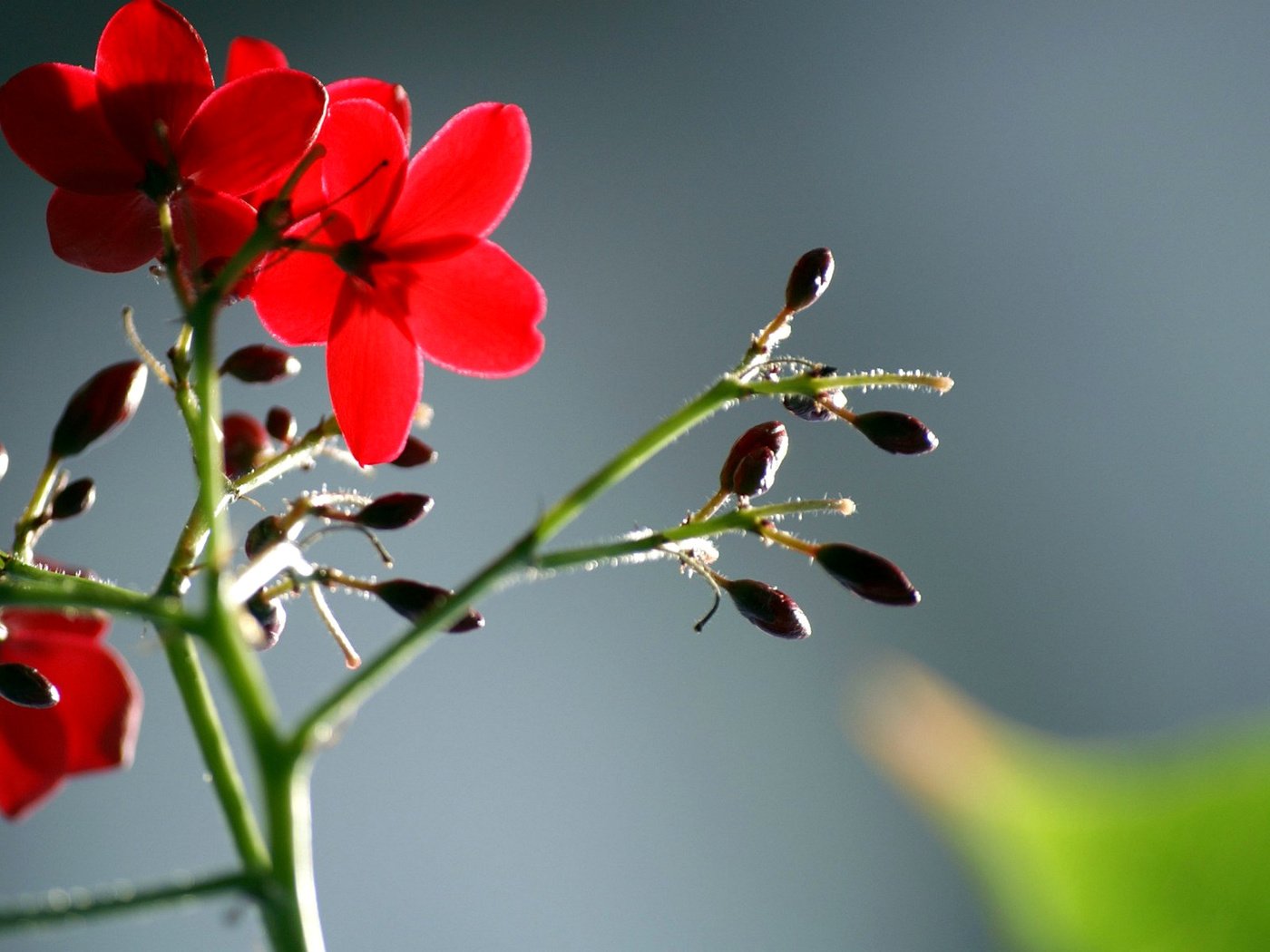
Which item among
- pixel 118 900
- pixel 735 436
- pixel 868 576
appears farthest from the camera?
pixel 735 436

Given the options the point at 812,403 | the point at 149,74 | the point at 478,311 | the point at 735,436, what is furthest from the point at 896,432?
the point at 735,436

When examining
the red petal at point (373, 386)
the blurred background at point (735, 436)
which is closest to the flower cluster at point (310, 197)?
the red petal at point (373, 386)

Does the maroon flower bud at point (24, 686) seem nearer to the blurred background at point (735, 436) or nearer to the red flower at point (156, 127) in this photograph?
the red flower at point (156, 127)

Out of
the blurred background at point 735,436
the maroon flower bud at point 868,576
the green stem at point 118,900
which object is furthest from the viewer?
the blurred background at point 735,436

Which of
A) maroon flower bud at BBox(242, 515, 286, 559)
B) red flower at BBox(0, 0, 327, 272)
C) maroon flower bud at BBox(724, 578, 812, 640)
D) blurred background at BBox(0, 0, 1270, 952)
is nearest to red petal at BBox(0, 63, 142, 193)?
red flower at BBox(0, 0, 327, 272)

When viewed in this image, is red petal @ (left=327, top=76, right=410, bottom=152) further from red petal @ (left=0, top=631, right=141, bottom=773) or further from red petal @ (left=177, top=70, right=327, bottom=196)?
red petal @ (left=0, top=631, right=141, bottom=773)

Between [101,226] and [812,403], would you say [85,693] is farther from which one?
[812,403]
